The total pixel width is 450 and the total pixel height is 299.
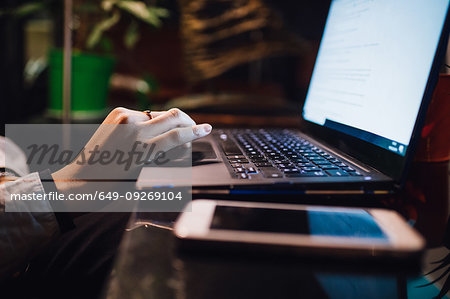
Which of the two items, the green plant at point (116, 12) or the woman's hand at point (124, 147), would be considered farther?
the green plant at point (116, 12)

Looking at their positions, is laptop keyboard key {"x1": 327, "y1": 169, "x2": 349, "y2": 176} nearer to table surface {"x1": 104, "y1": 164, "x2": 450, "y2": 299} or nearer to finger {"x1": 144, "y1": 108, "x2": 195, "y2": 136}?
table surface {"x1": 104, "y1": 164, "x2": 450, "y2": 299}

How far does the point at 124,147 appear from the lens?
20.1 inches

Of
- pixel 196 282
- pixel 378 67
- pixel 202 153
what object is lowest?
pixel 196 282

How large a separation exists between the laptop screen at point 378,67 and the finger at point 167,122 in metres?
0.29

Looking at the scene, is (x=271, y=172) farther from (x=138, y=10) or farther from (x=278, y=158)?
(x=138, y=10)

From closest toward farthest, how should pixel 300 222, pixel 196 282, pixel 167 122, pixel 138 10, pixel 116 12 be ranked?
pixel 300 222, pixel 196 282, pixel 167 122, pixel 138 10, pixel 116 12

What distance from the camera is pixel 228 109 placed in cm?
173

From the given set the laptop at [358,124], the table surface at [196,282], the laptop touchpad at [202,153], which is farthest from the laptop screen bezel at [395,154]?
the laptop touchpad at [202,153]

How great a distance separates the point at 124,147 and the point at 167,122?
0.08m

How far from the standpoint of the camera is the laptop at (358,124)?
42cm

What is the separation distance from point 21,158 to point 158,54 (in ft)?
5.25

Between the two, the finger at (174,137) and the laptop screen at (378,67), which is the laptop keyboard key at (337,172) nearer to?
the laptop screen at (378,67)

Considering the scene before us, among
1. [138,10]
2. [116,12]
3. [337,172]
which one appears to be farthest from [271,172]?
[116,12]

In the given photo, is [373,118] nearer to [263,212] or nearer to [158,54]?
[263,212]
